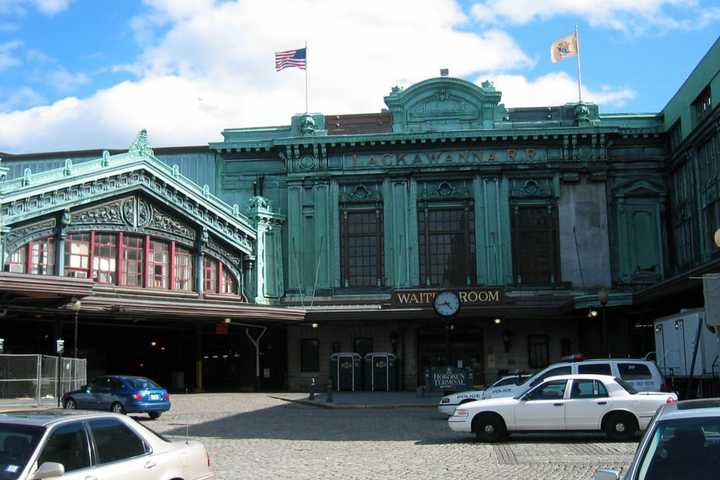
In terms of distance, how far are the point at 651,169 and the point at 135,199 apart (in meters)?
28.0

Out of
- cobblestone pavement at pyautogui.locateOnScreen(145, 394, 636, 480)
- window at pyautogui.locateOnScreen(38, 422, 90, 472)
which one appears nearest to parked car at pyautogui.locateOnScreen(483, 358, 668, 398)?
cobblestone pavement at pyautogui.locateOnScreen(145, 394, 636, 480)

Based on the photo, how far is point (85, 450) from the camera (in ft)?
29.4

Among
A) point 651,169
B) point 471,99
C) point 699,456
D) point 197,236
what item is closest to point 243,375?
point 197,236

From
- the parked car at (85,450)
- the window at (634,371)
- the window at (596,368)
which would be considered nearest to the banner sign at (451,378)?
the window at (596,368)

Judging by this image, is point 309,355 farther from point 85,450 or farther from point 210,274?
point 85,450

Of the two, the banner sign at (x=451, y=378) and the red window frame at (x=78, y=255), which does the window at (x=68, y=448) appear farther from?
the red window frame at (x=78, y=255)

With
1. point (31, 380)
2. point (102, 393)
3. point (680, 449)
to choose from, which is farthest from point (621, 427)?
point (31, 380)

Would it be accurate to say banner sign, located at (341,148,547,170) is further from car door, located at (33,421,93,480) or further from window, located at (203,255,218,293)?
car door, located at (33,421,93,480)

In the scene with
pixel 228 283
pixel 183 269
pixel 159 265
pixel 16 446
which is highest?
pixel 159 265

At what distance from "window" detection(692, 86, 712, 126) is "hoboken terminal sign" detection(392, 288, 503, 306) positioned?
12.8 m

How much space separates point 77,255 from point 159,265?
4.77 metres

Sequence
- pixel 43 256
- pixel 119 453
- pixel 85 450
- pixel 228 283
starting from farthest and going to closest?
pixel 228 283 < pixel 43 256 < pixel 119 453 < pixel 85 450

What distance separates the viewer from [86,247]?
132ft

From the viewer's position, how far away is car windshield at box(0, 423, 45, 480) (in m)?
8.15
